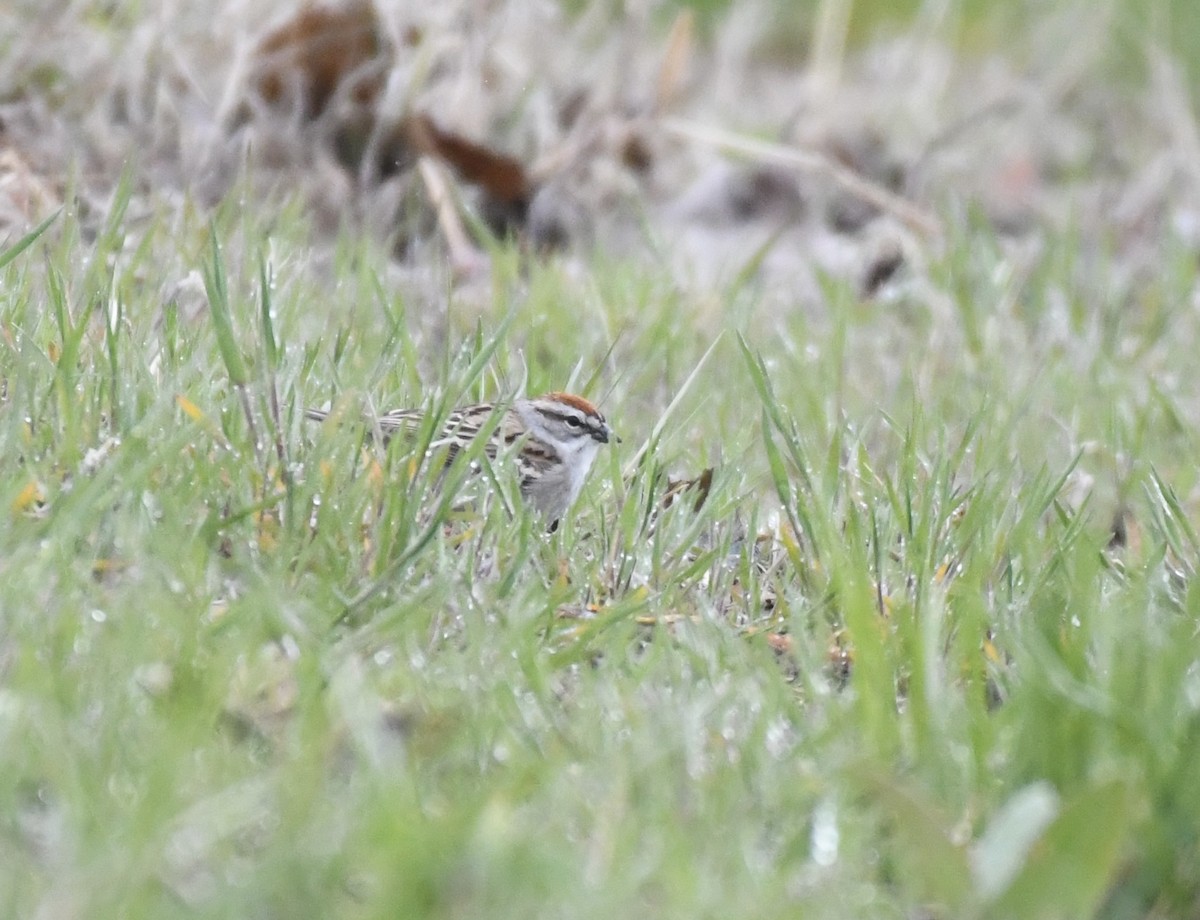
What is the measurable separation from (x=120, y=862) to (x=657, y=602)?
1365mm

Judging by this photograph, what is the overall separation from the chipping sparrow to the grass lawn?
76 mm

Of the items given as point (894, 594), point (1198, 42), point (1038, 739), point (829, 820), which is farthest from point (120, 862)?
point (1198, 42)

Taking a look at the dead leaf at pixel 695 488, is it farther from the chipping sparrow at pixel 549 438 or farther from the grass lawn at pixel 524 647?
the chipping sparrow at pixel 549 438

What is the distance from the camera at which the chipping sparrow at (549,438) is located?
378cm

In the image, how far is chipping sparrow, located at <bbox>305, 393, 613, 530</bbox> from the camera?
3781 mm

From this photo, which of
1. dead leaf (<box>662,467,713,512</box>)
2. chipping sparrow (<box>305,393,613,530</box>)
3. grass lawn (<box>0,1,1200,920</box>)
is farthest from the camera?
chipping sparrow (<box>305,393,613,530</box>)

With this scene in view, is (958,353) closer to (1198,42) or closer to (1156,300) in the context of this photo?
(1156,300)

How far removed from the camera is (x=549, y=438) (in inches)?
156

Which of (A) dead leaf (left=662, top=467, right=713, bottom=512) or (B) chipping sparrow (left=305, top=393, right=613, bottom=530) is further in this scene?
(B) chipping sparrow (left=305, top=393, right=613, bottom=530)

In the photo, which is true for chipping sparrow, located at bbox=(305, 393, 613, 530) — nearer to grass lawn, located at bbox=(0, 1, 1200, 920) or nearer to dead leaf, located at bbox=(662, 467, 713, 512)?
grass lawn, located at bbox=(0, 1, 1200, 920)

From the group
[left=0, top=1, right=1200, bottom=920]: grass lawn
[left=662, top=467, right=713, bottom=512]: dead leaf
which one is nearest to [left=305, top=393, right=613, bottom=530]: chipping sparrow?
[left=0, top=1, right=1200, bottom=920]: grass lawn

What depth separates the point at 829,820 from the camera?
2.41m

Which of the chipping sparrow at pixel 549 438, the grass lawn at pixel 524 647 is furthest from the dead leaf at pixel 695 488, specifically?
the chipping sparrow at pixel 549 438

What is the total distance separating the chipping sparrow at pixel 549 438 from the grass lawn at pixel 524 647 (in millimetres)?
76
